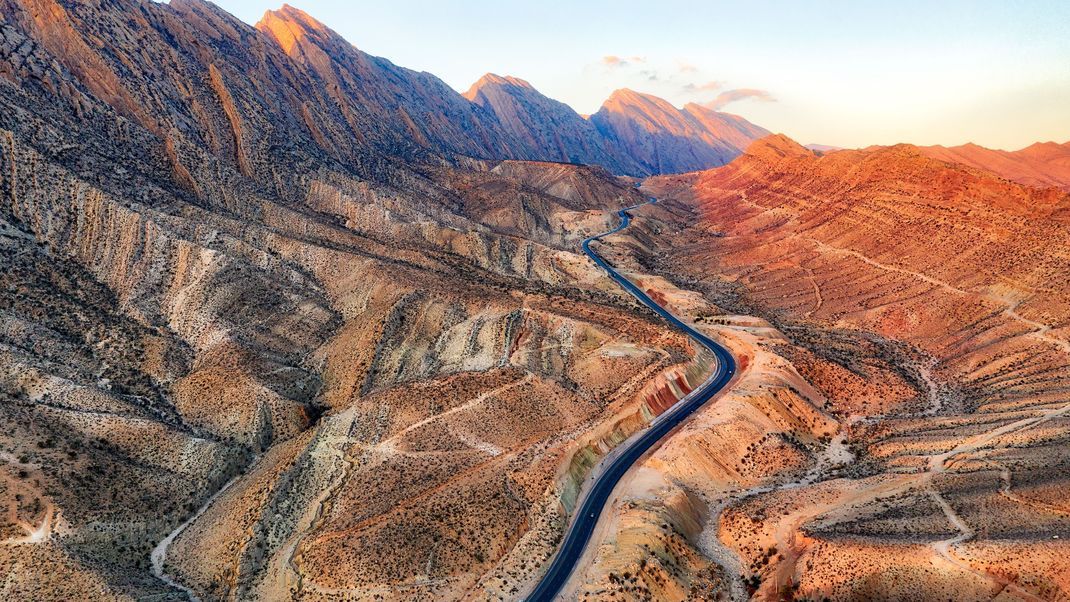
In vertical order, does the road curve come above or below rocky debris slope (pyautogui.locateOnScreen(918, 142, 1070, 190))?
below

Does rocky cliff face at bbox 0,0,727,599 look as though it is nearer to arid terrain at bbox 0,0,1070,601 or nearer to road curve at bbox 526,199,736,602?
arid terrain at bbox 0,0,1070,601

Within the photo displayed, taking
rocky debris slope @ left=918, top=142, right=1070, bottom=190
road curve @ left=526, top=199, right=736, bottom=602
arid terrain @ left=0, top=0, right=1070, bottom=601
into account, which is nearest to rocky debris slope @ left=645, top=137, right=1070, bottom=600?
arid terrain @ left=0, top=0, right=1070, bottom=601

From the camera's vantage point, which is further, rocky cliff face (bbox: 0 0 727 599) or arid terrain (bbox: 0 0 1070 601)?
rocky cliff face (bbox: 0 0 727 599)

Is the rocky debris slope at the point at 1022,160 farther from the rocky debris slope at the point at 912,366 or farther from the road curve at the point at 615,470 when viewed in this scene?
the road curve at the point at 615,470

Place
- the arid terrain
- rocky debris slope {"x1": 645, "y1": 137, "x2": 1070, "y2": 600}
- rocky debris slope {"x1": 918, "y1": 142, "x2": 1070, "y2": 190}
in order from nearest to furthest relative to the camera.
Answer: rocky debris slope {"x1": 645, "y1": 137, "x2": 1070, "y2": 600} < the arid terrain < rocky debris slope {"x1": 918, "y1": 142, "x2": 1070, "y2": 190}

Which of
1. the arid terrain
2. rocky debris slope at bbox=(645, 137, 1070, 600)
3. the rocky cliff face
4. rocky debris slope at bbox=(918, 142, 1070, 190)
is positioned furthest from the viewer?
rocky debris slope at bbox=(918, 142, 1070, 190)

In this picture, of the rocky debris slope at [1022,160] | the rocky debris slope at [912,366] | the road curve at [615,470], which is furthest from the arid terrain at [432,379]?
the rocky debris slope at [1022,160]
